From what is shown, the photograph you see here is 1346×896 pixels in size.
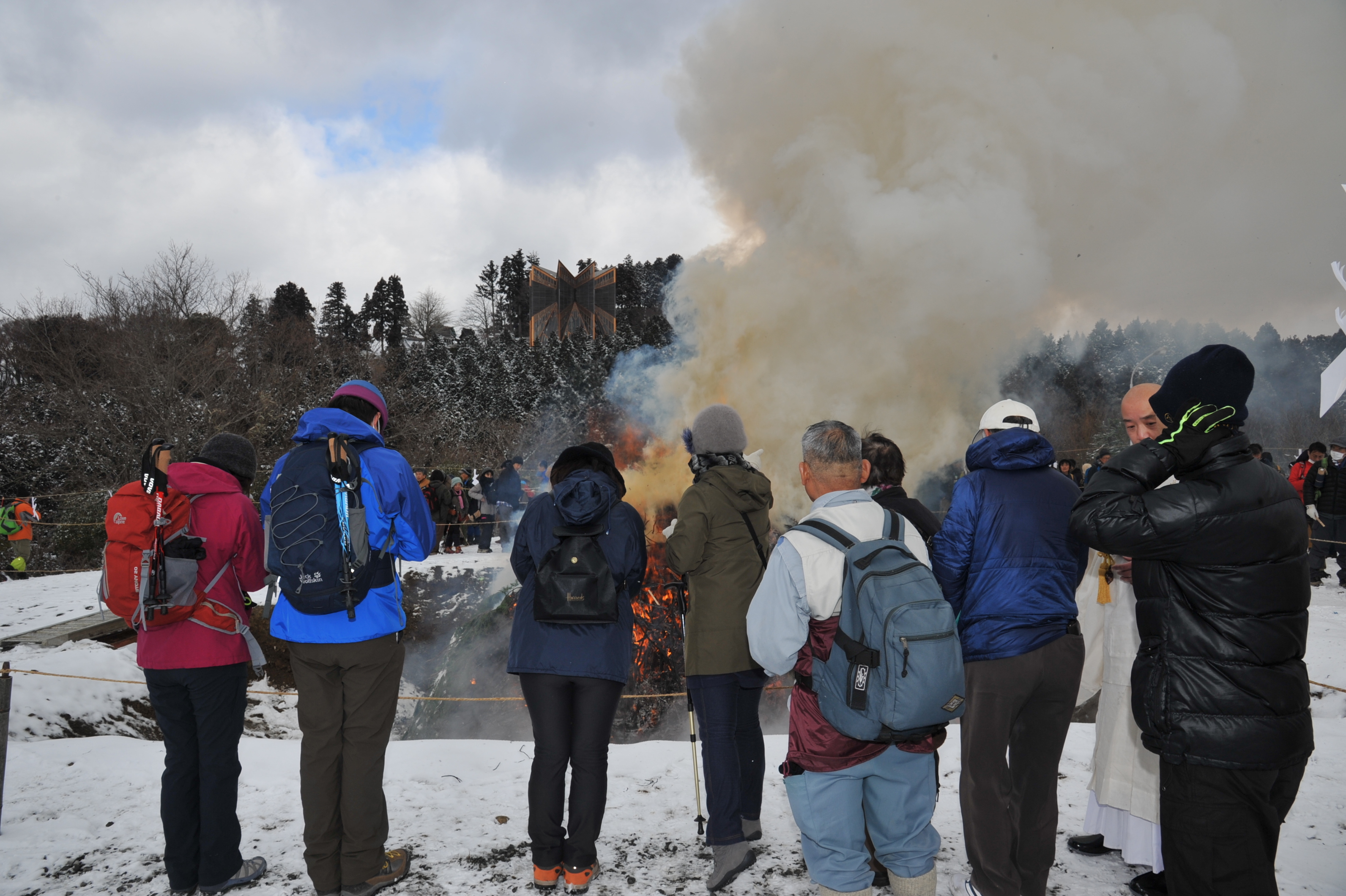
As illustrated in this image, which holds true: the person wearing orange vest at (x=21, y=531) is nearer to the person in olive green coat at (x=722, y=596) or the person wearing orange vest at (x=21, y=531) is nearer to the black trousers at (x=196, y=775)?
the black trousers at (x=196, y=775)

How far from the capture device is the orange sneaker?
320 cm

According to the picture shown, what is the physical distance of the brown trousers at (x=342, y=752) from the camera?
3057 millimetres

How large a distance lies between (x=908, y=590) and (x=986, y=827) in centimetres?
128

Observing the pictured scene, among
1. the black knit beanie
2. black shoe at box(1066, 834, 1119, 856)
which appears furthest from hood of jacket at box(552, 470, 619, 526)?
black shoe at box(1066, 834, 1119, 856)

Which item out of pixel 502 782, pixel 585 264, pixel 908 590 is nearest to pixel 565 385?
pixel 585 264

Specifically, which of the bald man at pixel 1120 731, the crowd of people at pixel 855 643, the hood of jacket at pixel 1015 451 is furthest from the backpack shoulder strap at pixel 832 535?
the bald man at pixel 1120 731

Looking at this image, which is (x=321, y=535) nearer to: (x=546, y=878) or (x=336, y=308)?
(x=546, y=878)

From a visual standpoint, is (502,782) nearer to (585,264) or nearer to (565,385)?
(585,264)

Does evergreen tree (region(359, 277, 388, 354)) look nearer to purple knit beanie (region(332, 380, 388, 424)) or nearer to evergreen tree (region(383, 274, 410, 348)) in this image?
evergreen tree (region(383, 274, 410, 348))

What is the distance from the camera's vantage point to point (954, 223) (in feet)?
37.2

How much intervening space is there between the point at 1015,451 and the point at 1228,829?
140cm

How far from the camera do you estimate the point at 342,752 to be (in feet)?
10.3

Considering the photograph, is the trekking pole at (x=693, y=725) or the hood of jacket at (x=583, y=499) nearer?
the hood of jacket at (x=583, y=499)

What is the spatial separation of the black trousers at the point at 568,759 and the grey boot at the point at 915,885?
127 centimetres
